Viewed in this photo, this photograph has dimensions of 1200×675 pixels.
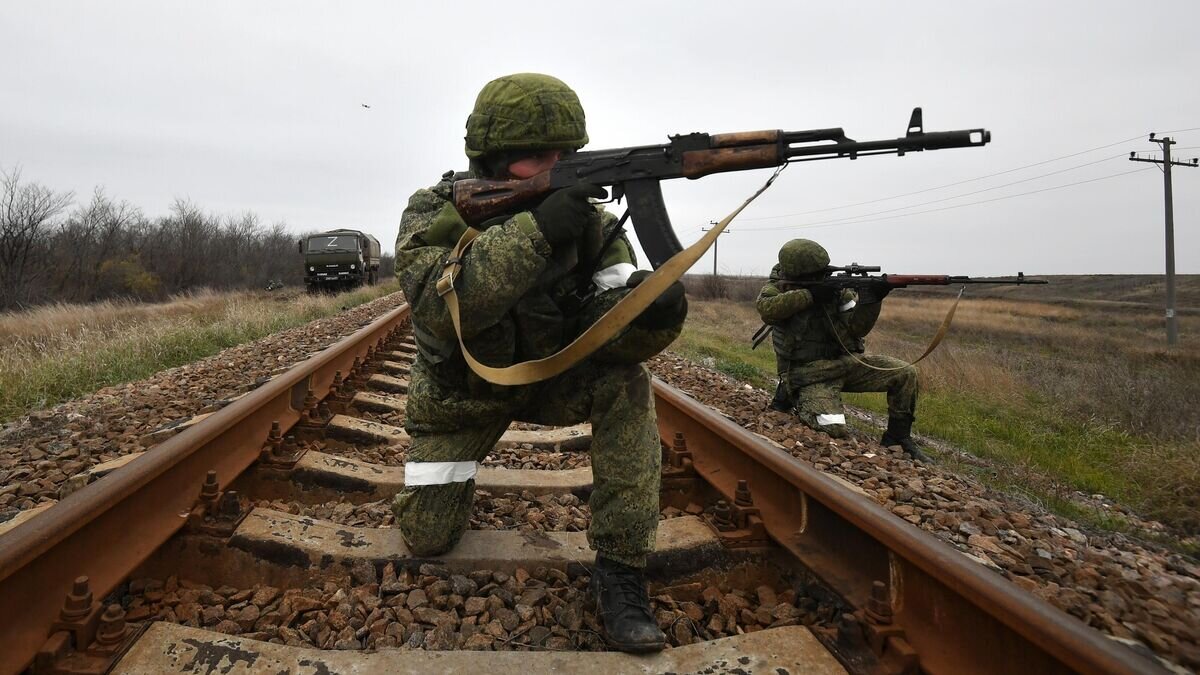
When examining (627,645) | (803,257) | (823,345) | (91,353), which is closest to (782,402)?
(823,345)

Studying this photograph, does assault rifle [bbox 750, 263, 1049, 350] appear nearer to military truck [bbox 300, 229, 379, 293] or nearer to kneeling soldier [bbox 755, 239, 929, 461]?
kneeling soldier [bbox 755, 239, 929, 461]

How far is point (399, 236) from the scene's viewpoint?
2125mm

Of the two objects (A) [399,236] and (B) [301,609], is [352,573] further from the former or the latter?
(A) [399,236]

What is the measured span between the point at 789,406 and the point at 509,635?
3689 mm

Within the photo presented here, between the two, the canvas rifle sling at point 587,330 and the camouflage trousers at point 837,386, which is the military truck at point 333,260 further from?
the canvas rifle sling at point 587,330

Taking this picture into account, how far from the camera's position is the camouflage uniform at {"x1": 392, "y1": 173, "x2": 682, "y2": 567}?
6.17 ft

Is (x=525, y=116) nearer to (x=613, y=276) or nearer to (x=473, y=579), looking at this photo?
(x=613, y=276)

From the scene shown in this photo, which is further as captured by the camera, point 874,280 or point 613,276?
point 874,280

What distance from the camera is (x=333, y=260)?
23.1 m

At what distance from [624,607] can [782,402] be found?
357cm

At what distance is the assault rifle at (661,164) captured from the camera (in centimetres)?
201

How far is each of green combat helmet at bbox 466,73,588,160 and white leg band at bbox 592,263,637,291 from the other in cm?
42

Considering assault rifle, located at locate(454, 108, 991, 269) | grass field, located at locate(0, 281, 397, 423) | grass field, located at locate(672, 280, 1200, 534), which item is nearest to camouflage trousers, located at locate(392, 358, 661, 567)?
assault rifle, located at locate(454, 108, 991, 269)

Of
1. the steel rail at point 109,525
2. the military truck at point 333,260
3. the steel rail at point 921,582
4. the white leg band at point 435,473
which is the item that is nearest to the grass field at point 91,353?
the steel rail at point 109,525
